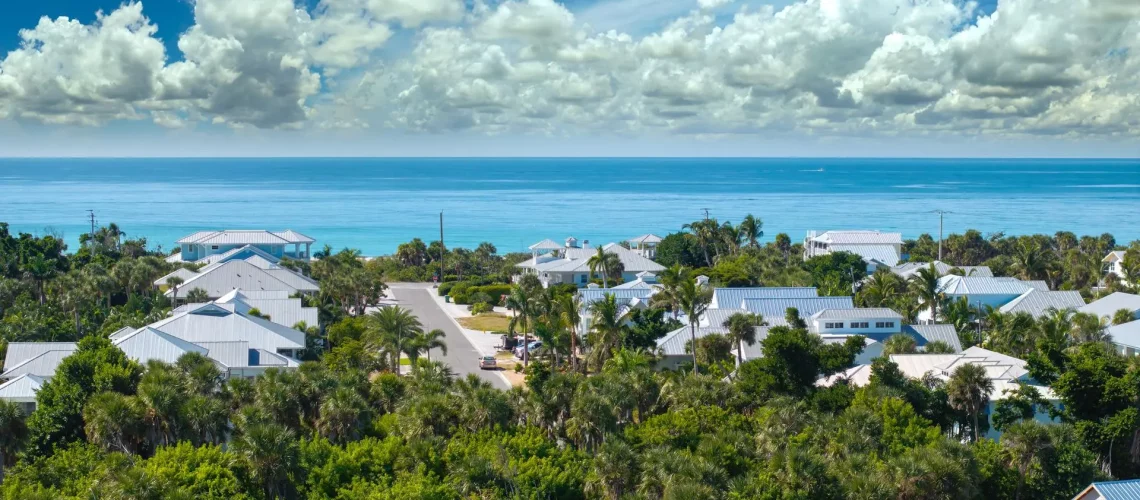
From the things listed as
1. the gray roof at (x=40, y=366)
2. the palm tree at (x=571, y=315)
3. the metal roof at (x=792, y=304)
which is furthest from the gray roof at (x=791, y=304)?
the gray roof at (x=40, y=366)

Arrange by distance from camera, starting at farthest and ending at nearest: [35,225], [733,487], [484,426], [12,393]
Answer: [35,225] → [12,393] → [484,426] → [733,487]

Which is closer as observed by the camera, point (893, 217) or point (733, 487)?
point (733, 487)

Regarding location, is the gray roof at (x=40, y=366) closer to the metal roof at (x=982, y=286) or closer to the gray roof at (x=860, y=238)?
the metal roof at (x=982, y=286)

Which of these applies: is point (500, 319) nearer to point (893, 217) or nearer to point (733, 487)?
point (733, 487)

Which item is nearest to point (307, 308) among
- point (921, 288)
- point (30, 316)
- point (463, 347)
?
point (463, 347)

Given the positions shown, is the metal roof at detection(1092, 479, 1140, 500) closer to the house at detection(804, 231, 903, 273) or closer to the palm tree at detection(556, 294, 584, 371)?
the palm tree at detection(556, 294, 584, 371)

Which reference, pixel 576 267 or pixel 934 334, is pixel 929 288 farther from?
pixel 576 267
